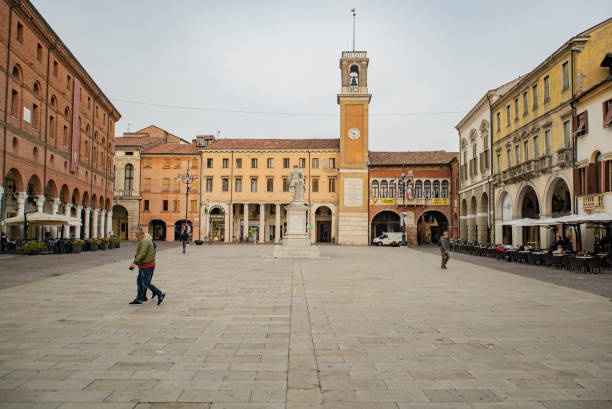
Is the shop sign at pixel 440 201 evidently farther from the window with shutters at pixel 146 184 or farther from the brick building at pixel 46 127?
the brick building at pixel 46 127

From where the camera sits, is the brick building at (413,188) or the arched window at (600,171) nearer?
the arched window at (600,171)

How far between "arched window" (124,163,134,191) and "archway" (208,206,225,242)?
424 inches

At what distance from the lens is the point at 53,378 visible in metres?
4.64

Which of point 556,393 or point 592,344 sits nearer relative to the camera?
point 556,393

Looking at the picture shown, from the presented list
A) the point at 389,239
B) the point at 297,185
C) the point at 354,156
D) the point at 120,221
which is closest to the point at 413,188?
A: the point at 389,239

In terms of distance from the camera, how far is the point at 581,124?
75.6ft

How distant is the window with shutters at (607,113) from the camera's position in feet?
68.1

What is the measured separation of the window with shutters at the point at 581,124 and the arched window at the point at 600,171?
167 cm

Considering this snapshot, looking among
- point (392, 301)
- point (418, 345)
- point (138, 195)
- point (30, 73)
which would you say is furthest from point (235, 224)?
point (418, 345)

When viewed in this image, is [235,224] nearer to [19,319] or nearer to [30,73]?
[30,73]

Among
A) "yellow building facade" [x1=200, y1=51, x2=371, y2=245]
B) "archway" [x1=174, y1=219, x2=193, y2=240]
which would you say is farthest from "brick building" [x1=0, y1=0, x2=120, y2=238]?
"yellow building facade" [x1=200, y1=51, x2=371, y2=245]

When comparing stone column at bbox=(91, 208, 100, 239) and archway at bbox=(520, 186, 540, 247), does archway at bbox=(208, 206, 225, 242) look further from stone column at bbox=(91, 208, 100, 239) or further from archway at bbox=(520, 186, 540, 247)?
archway at bbox=(520, 186, 540, 247)

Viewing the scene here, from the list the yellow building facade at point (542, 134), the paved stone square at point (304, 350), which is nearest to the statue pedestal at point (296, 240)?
the yellow building facade at point (542, 134)

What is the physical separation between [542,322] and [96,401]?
23.0 feet
